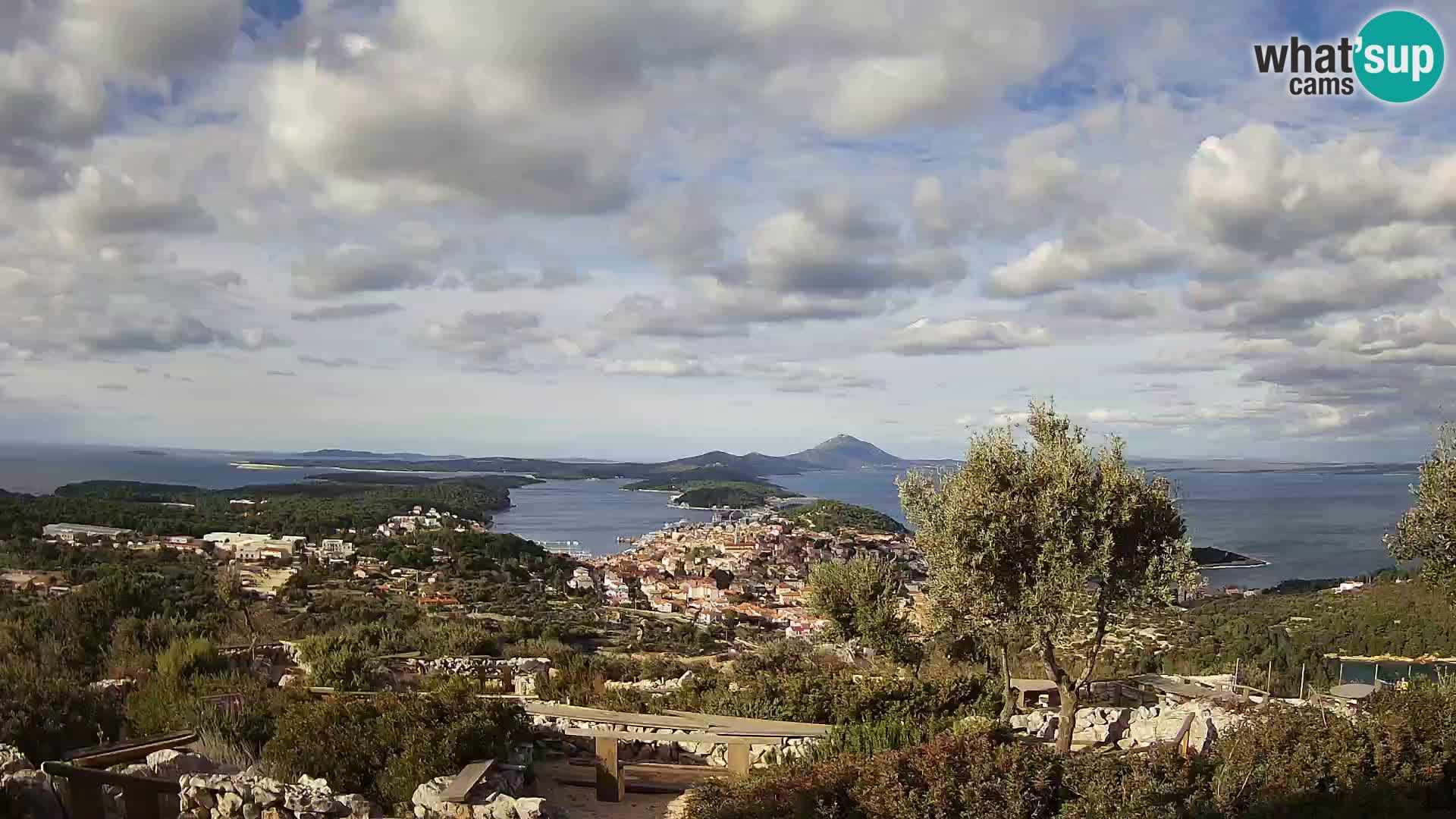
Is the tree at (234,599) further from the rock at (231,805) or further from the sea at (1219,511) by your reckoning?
the sea at (1219,511)

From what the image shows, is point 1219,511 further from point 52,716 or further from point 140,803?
point 140,803

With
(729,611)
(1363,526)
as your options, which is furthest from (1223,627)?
(1363,526)

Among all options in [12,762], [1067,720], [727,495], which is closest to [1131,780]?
[1067,720]

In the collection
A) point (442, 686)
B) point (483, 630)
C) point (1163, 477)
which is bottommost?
point (483, 630)

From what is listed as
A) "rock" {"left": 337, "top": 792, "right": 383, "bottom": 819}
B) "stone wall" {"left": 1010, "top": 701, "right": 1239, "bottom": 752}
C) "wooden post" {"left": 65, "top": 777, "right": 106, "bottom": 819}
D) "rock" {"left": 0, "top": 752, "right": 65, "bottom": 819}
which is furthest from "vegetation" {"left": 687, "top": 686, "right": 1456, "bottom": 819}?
"rock" {"left": 0, "top": 752, "right": 65, "bottom": 819}

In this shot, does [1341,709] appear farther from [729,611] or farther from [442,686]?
[729,611]

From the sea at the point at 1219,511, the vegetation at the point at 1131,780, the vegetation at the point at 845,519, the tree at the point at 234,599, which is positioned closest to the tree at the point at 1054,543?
the sea at the point at 1219,511

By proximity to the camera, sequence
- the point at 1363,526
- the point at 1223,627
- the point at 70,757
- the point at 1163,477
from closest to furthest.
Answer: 1. the point at 70,757
2. the point at 1163,477
3. the point at 1223,627
4. the point at 1363,526

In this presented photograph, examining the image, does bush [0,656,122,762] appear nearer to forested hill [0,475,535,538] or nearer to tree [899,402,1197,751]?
tree [899,402,1197,751]
